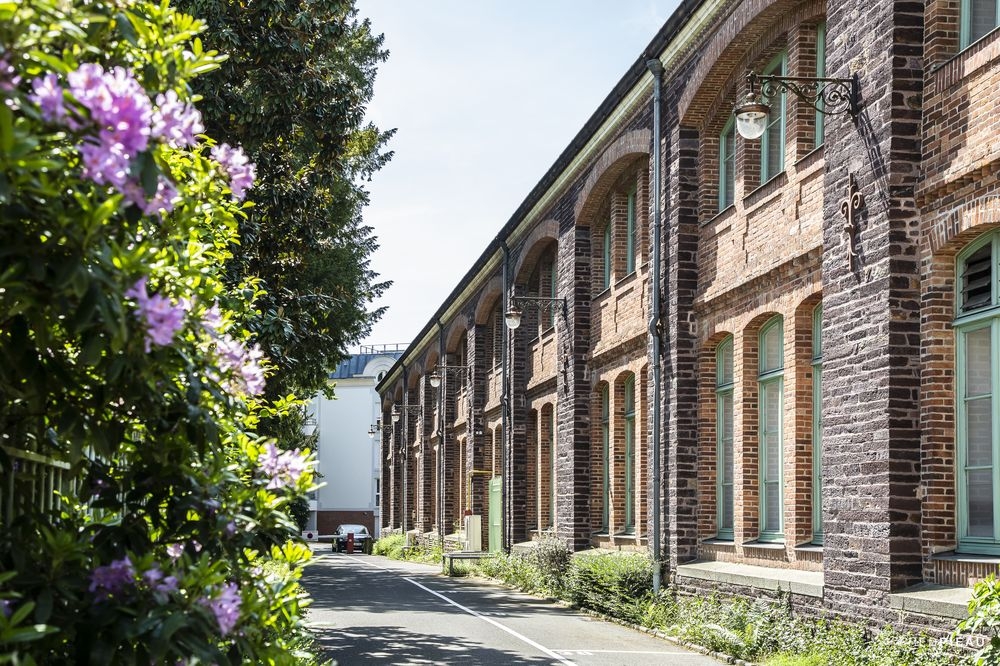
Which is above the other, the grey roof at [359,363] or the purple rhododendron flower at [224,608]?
the grey roof at [359,363]

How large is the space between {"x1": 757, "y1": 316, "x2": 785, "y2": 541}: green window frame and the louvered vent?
14.9 ft

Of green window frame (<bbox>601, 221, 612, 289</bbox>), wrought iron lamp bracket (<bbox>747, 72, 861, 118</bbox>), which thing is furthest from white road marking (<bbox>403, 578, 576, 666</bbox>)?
green window frame (<bbox>601, 221, 612, 289</bbox>)

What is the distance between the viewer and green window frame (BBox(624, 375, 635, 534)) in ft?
73.6

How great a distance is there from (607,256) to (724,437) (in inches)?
288

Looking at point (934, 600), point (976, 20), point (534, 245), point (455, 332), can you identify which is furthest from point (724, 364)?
point (455, 332)

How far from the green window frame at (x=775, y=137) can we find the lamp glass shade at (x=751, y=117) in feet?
10.5

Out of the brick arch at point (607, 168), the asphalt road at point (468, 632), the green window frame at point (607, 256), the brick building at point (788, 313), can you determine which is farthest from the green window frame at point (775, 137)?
the green window frame at point (607, 256)

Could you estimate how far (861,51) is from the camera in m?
12.5

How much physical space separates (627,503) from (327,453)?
63.2 meters

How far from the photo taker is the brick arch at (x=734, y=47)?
49.9 ft

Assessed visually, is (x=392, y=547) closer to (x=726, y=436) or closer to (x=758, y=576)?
(x=726, y=436)

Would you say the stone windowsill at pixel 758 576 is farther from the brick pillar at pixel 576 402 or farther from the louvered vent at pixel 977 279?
the brick pillar at pixel 576 402

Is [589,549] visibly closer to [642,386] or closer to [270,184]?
[642,386]

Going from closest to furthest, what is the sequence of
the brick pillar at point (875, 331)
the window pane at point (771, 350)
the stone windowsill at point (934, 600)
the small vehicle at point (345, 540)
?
the stone windowsill at point (934, 600)
the brick pillar at point (875, 331)
the window pane at point (771, 350)
the small vehicle at point (345, 540)
